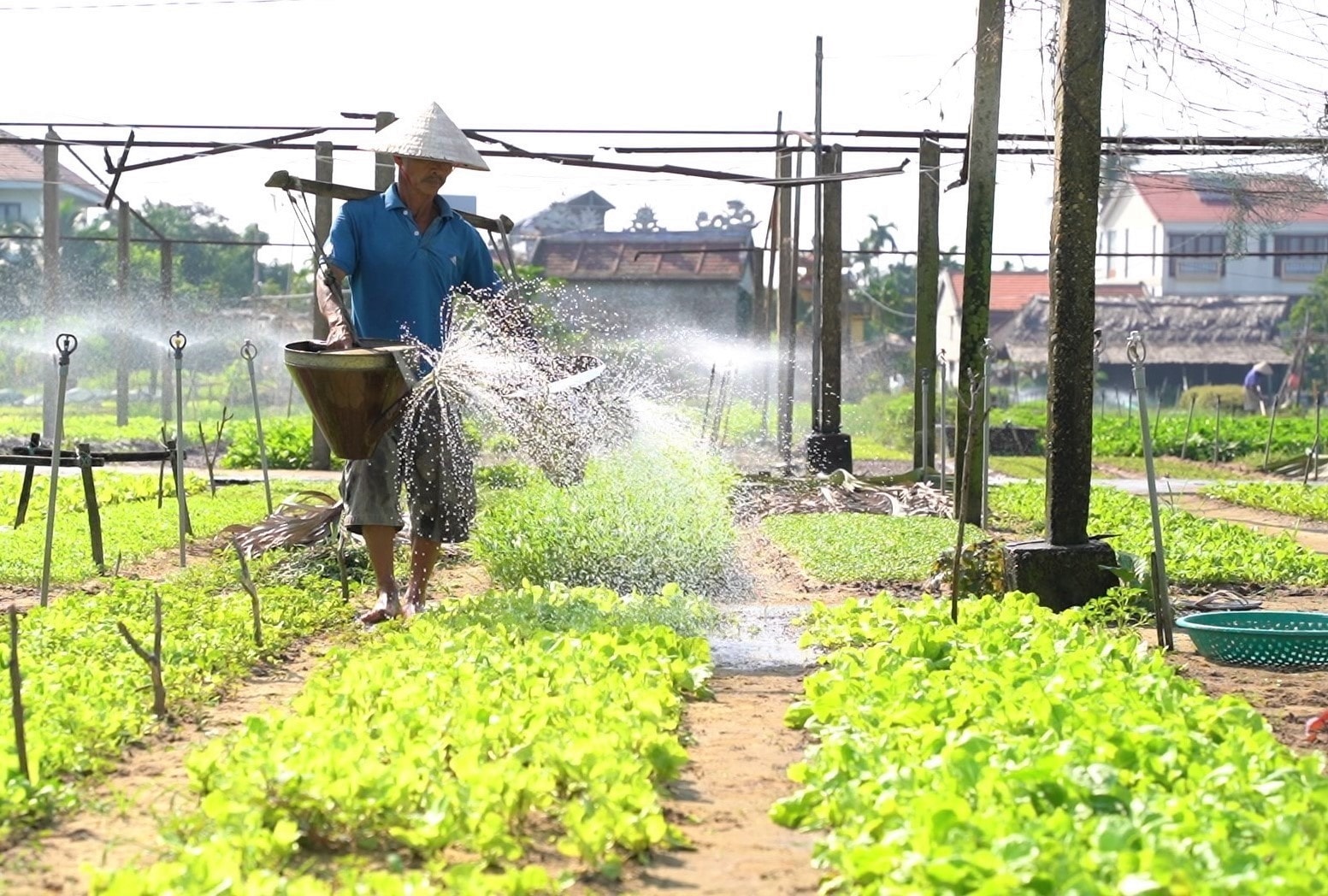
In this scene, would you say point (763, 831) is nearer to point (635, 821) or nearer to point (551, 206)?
point (635, 821)

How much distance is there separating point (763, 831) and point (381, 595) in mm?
3678

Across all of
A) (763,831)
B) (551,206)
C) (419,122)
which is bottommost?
(763,831)

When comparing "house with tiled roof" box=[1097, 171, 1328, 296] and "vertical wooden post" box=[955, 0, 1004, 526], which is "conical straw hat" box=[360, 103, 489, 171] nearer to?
"vertical wooden post" box=[955, 0, 1004, 526]

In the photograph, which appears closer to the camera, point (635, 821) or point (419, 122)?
point (635, 821)

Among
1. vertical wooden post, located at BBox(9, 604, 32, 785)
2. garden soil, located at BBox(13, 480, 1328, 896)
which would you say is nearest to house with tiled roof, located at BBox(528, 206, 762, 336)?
garden soil, located at BBox(13, 480, 1328, 896)

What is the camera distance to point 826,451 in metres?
18.7

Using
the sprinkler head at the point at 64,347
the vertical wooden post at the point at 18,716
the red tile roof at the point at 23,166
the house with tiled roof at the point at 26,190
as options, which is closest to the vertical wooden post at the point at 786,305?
the sprinkler head at the point at 64,347

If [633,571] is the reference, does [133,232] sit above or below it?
above

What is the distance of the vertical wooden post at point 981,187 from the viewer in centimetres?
1231

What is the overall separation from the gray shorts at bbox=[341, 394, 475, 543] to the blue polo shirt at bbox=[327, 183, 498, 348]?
36cm

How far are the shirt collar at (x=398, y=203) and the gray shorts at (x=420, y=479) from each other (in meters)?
0.88

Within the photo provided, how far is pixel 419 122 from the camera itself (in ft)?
25.4

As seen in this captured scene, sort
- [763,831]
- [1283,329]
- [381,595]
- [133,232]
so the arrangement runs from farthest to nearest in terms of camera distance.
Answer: [133,232] → [1283,329] → [381,595] → [763,831]

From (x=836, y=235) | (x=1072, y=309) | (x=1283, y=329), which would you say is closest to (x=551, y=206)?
(x=1283, y=329)
